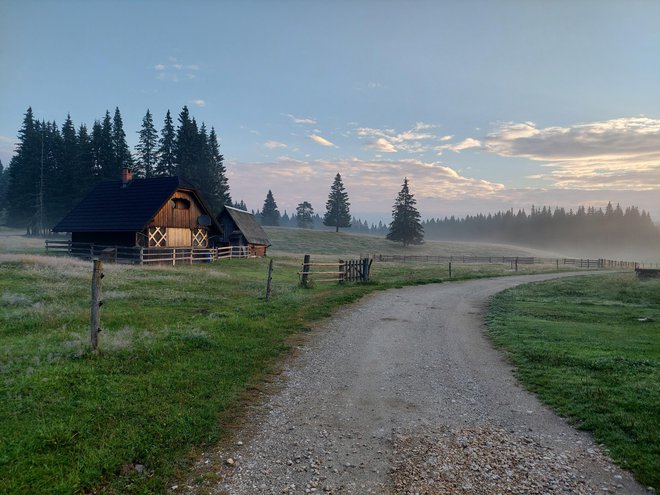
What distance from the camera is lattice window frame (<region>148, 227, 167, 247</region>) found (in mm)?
35119

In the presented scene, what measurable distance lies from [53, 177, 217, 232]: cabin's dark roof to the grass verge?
1831 centimetres

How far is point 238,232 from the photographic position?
1860 inches

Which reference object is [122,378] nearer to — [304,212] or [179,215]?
[179,215]

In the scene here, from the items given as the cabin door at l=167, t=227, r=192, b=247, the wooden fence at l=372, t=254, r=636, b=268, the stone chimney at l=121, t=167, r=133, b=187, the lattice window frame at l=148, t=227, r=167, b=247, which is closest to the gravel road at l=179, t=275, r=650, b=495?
the lattice window frame at l=148, t=227, r=167, b=247

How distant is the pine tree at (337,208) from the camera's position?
94531mm

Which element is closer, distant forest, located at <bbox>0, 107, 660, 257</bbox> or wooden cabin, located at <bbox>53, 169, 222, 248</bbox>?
wooden cabin, located at <bbox>53, 169, 222, 248</bbox>

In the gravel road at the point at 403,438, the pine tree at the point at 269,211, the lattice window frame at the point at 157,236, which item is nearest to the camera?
the gravel road at the point at 403,438

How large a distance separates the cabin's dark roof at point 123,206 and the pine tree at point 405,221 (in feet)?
163

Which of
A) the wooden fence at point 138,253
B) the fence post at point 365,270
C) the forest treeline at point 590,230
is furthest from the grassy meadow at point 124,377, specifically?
the forest treeline at point 590,230

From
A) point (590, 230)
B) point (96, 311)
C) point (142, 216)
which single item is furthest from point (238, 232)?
point (590, 230)

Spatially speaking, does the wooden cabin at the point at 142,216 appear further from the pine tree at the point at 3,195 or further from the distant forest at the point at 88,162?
the pine tree at the point at 3,195

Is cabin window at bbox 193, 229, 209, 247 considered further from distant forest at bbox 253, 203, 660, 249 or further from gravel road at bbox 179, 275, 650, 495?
distant forest at bbox 253, 203, 660, 249

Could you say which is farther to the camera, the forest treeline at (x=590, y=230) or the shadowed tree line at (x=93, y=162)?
the forest treeline at (x=590, y=230)

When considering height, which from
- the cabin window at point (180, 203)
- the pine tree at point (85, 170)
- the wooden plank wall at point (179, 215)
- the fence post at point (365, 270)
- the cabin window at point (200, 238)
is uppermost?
the pine tree at point (85, 170)
